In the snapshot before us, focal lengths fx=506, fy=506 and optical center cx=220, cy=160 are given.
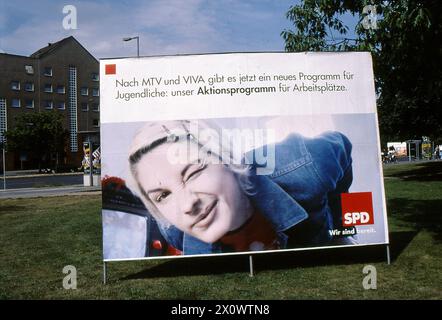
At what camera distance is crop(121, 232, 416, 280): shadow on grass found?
6875 millimetres

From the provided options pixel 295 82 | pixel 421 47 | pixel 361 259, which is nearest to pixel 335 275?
pixel 361 259

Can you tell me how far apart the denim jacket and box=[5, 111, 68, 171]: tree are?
189 feet

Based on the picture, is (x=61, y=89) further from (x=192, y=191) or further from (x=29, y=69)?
(x=192, y=191)

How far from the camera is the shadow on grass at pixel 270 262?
6875 mm

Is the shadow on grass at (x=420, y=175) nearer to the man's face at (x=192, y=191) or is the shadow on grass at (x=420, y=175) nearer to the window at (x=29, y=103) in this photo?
the man's face at (x=192, y=191)

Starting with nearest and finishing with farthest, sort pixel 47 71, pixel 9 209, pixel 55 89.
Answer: pixel 9 209 < pixel 47 71 < pixel 55 89

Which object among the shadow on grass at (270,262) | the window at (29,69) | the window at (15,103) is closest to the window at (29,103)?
the window at (15,103)

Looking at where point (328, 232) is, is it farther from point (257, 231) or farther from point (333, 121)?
point (333, 121)

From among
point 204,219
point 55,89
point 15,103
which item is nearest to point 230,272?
point 204,219

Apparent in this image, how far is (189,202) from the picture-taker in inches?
249

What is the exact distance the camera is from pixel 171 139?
6.28 m

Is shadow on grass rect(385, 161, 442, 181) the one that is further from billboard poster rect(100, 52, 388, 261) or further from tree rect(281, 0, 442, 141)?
billboard poster rect(100, 52, 388, 261)

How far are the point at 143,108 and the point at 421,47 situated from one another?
4268 mm

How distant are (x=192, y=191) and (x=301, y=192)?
1394 millimetres
